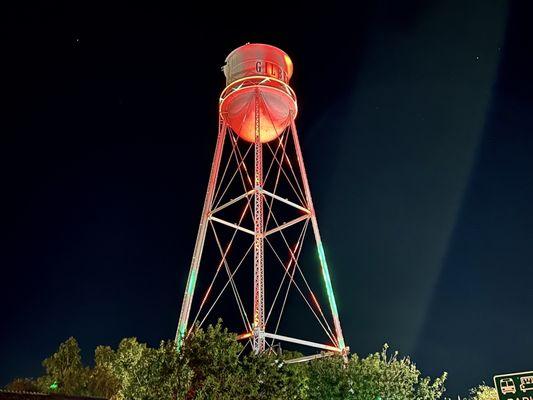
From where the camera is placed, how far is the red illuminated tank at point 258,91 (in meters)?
32.5

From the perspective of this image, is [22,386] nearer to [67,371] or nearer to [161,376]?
[67,371]

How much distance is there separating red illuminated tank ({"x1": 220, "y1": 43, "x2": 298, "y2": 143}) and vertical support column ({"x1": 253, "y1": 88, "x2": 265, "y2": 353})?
1.71 ft

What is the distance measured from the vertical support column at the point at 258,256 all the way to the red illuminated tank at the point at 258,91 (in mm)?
522

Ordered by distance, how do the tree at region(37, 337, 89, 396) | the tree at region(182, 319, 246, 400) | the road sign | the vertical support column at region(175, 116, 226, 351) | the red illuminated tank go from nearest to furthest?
1. the road sign
2. the tree at region(182, 319, 246, 400)
3. the vertical support column at region(175, 116, 226, 351)
4. the red illuminated tank
5. the tree at region(37, 337, 89, 396)

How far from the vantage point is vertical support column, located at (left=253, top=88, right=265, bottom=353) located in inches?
1041

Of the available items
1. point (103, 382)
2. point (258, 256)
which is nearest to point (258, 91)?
point (258, 256)

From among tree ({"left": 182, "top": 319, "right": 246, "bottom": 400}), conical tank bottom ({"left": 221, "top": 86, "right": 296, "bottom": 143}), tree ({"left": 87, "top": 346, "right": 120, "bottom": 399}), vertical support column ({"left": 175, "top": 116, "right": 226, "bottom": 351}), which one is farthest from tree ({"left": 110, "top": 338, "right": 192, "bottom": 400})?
conical tank bottom ({"left": 221, "top": 86, "right": 296, "bottom": 143})

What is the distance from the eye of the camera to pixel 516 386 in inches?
769

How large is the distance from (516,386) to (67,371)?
26234mm

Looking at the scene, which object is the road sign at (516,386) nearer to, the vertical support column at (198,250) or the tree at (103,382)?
the vertical support column at (198,250)

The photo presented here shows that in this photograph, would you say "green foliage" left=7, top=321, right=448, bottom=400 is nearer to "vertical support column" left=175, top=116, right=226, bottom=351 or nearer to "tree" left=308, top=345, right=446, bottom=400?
"tree" left=308, top=345, right=446, bottom=400

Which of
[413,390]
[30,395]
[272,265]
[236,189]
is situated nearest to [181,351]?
[30,395]

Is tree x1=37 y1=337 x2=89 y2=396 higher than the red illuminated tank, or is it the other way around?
the red illuminated tank

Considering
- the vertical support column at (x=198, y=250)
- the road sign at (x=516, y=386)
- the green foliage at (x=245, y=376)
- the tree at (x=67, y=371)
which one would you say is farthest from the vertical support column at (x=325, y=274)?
the tree at (x=67, y=371)
